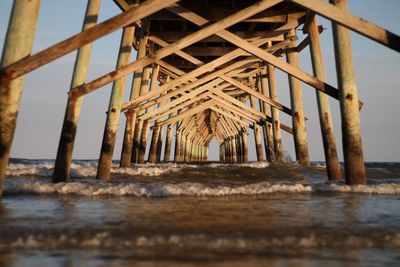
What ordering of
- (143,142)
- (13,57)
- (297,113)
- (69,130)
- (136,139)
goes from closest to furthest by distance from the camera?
1. (13,57)
2. (69,130)
3. (297,113)
4. (136,139)
5. (143,142)

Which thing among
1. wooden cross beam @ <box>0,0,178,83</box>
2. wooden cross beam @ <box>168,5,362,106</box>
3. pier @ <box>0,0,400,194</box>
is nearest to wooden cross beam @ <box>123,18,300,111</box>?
pier @ <box>0,0,400,194</box>

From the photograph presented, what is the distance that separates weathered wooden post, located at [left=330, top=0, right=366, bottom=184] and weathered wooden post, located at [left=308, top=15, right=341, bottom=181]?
122 centimetres

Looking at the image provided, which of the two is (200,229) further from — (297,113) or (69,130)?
(297,113)

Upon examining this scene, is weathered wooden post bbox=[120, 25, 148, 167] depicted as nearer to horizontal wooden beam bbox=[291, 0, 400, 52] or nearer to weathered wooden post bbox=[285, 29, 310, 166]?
weathered wooden post bbox=[285, 29, 310, 166]

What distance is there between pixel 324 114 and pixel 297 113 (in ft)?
5.93

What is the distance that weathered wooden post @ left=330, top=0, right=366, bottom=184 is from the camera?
17.2 ft

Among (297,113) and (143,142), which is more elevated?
(297,113)

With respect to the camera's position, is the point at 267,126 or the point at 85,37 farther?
the point at 267,126

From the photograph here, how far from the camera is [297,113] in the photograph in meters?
8.79

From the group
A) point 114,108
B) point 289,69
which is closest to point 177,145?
point 114,108

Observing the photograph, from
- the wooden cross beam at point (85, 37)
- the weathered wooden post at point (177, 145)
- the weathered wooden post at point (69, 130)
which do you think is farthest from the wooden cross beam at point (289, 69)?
the weathered wooden post at point (177, 145)

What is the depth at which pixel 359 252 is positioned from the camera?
201cm

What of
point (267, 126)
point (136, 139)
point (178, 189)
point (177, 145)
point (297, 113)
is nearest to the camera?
point (178, 189)

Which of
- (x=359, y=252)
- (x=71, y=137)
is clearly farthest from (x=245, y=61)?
(x=359, y=252)
